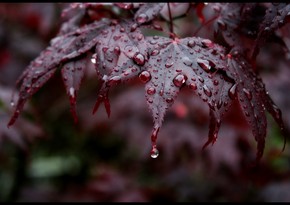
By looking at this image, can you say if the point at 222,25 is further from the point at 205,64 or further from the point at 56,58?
the point at 56,58

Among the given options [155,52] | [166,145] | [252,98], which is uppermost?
[155,52]

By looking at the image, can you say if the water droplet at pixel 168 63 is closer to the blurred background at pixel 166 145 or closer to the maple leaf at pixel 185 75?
the maple leaf at pixel 185 75

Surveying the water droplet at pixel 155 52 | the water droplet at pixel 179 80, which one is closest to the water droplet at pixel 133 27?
the water droplet at pixel 155 52

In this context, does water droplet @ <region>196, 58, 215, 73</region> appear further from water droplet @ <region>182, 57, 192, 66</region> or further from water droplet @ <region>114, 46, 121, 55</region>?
water droplet @ <region>114, 46, 121, 55</region>

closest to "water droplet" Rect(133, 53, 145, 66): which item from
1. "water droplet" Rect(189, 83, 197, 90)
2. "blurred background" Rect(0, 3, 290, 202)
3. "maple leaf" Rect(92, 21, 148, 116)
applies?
"maple leaf" Rect(92, 21, 148, 116)

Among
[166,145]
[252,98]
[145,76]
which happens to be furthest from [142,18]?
[166,145]

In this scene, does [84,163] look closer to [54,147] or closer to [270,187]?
[54,147]
